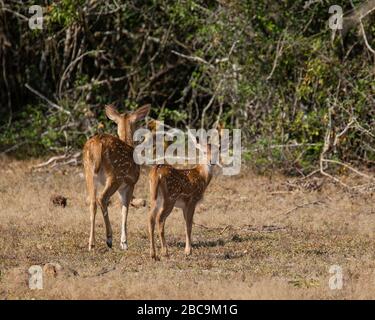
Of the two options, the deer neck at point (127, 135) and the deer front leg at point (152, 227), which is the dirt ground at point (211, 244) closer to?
the deer front leg at point (152, 227)

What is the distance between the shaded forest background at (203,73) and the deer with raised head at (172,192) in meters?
4.80

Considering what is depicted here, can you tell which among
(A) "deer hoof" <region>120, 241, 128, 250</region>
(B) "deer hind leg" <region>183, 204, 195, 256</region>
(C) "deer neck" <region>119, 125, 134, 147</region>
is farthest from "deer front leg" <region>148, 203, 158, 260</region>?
(C) "deer neck" <region>119, 125, 134, 147</region>

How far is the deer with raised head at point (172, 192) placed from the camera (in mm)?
10109

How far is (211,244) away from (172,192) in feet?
3.82

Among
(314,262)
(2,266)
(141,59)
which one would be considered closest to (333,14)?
(141,59)

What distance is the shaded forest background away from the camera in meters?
15.6

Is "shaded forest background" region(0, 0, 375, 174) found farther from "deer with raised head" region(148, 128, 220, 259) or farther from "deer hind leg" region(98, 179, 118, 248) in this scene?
"deer hind leg" region(98, 179, 118, 248)

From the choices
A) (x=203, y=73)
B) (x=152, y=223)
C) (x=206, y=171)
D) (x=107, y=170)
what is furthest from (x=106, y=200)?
(x=203, y=73)

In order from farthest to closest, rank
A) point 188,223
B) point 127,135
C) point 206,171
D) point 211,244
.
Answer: point 127,135 < point 211,244 < point 206,171 < point 188,223

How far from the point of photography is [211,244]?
1114 cm

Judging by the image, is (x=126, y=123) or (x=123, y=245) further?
(x=126, y=123)

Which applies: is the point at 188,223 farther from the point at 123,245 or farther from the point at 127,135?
the point at 127,135

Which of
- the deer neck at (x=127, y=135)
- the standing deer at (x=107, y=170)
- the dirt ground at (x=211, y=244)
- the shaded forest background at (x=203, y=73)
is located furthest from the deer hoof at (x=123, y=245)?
the shaded forest background at (x=203, y=73)
